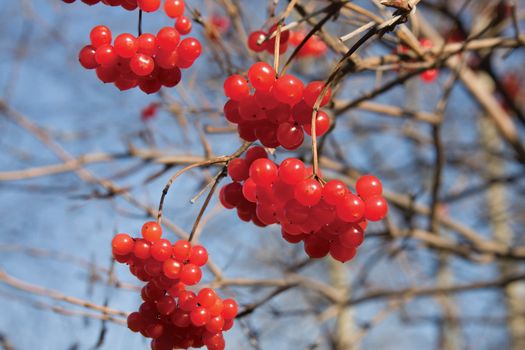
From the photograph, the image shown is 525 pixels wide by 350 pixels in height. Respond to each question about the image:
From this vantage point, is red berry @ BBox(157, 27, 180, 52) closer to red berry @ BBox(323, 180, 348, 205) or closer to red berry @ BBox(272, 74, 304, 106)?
red berry @ BBox(272, 74, 304, 106)

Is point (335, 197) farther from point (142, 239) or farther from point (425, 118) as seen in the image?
point (425, 118)

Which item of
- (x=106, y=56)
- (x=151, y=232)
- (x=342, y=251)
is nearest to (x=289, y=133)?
(x=342, y=251)

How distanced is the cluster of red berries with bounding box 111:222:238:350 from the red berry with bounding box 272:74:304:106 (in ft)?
1.35

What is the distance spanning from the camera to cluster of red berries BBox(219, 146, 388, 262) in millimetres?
1124

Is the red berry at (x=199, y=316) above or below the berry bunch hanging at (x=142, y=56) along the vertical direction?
below

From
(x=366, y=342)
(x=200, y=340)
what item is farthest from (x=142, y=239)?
(x=366, y=342)

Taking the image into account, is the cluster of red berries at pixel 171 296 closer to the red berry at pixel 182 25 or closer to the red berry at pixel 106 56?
the red berry at pixel 106 56

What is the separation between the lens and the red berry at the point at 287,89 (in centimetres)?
114

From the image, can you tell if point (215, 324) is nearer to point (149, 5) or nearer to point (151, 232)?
point (151, 232)

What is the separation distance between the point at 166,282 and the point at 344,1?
0.84 metres

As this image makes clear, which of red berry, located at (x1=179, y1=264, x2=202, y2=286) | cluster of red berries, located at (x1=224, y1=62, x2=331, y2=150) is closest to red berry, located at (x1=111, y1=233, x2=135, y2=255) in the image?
red berry, located at (x1=179, y1=264, x2=202, y2=286)

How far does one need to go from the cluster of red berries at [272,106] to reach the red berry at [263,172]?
0.07 m

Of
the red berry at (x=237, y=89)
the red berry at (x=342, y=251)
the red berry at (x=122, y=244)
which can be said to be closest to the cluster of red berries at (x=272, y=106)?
the red berry at (x=237, y=89)

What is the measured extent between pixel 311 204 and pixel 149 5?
63cm
